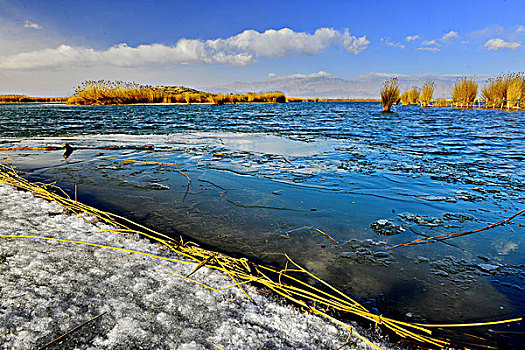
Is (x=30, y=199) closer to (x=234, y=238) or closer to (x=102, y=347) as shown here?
(x=234, y=238)

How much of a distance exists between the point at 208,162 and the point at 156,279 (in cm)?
354

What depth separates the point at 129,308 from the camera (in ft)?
4.89

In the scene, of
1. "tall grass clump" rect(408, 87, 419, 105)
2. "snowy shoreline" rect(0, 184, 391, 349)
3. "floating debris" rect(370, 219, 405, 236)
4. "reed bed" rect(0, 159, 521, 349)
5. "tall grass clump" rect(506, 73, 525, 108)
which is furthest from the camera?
"tall grass clump" rect(408, 87, 419, 105)

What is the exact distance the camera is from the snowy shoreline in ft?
4.27

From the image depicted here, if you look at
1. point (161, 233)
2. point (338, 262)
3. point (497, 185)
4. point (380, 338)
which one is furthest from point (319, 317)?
point (497, 185)

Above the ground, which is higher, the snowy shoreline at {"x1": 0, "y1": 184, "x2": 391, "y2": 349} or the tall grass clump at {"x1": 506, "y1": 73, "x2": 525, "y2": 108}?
the tall grass clump at {"x1": 506, "y1": 73, "x2": 525, "y2": 108}

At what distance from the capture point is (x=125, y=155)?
5770 mm

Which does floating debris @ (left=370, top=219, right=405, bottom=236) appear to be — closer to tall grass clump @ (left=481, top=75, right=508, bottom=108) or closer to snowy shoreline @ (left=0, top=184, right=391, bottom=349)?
snowy shoreline @ (left=0, top=184, right=391, bottom=349)

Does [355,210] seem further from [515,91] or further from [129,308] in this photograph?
[515,91]

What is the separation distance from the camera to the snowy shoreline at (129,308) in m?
1.30

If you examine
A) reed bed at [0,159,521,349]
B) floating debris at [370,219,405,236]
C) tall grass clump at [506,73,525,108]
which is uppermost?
tall grass clump at [506,73,525,108]

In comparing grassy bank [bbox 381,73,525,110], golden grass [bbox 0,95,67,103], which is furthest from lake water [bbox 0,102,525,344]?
golden grass [bbox 0,95,67,103]

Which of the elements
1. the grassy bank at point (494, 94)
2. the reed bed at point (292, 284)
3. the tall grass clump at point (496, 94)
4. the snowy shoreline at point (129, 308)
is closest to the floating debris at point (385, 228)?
the reed bed at point (292, 284)

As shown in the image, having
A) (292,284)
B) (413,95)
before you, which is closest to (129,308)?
(292,284)
